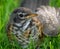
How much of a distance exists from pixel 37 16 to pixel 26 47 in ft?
2.02

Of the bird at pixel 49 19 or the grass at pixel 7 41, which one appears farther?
the bird at pixel 49 19

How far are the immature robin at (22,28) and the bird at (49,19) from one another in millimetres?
174

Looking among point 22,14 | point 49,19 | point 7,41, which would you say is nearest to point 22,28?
point 22,14

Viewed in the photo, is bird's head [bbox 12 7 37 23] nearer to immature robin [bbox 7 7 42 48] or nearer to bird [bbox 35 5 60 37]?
immature robin [bbox 7 7 42 48]

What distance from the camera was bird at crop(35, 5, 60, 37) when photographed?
748 cm

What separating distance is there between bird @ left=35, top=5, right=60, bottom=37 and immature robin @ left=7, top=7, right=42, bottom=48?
0.17 metres

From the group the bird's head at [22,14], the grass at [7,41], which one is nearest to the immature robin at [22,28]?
the bird's head at [22,14]

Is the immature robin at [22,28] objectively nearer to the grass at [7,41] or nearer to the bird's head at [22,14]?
the bird's head at [22,14]

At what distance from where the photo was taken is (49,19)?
7699mm

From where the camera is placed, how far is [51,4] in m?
9.02

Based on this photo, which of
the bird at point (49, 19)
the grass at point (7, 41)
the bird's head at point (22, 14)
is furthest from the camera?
the bird at point (49, 19)

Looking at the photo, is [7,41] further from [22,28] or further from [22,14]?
[22,14]

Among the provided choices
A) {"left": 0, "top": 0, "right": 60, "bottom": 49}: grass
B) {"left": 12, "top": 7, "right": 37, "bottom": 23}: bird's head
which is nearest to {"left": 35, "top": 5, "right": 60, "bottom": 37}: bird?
{"left": 0, "top": 0, "right": 60, "bottom": 49}: grass

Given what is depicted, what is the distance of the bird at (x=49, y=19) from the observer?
7480 mm
